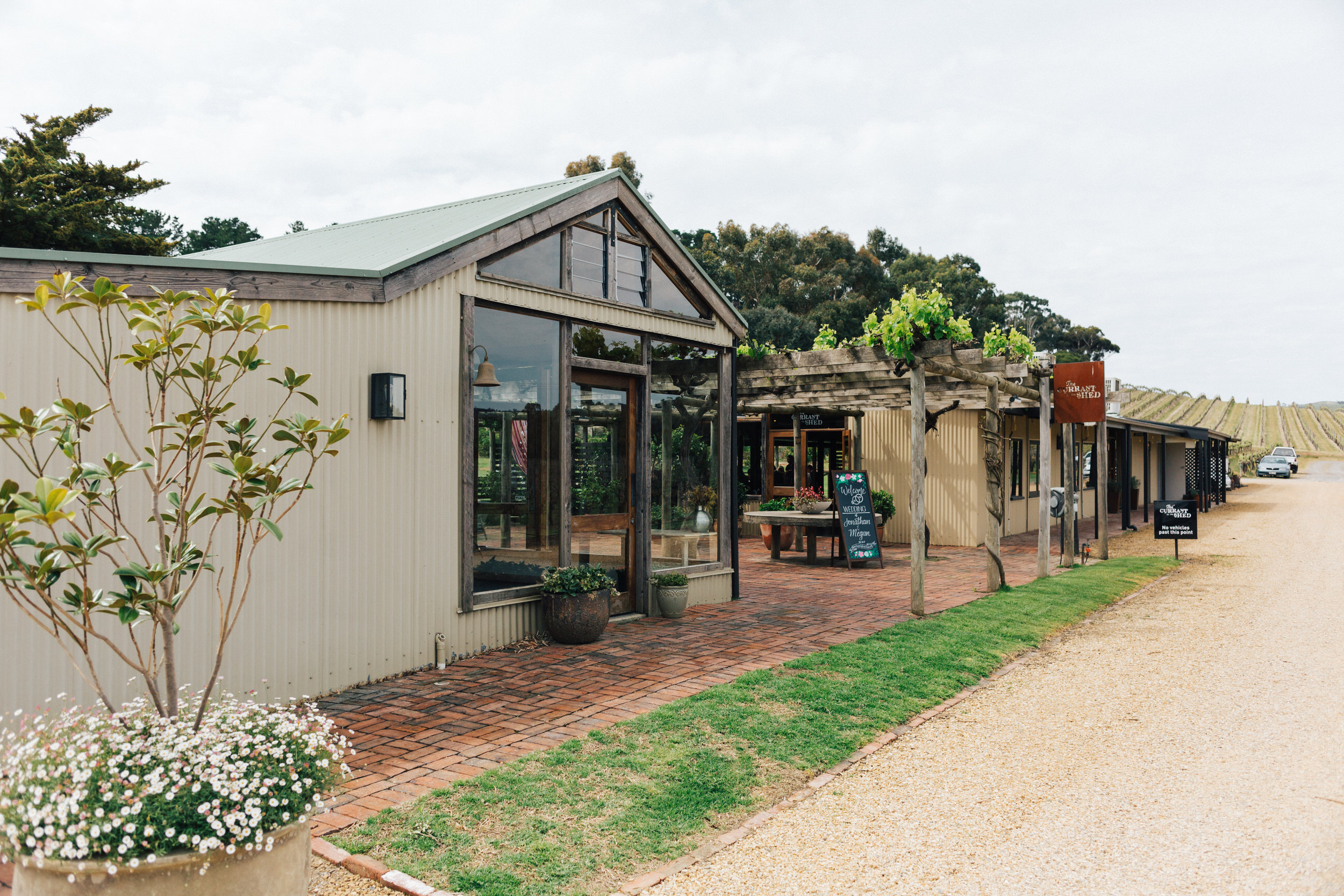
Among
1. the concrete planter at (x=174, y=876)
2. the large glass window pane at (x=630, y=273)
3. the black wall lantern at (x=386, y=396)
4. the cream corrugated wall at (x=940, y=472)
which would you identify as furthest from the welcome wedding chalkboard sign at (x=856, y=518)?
the concrete planter at (x=174, y=876)

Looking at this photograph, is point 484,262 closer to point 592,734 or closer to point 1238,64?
point 592,734

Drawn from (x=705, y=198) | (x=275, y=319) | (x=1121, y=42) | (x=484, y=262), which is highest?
(x=705, y=198)

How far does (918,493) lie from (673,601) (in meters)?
3.05

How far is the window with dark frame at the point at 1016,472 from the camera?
17.9 metres

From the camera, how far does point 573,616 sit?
22.9 ft

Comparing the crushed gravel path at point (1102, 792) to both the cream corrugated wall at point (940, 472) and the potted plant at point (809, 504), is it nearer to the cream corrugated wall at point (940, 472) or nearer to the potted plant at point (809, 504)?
the potted plant at point (809, 504)

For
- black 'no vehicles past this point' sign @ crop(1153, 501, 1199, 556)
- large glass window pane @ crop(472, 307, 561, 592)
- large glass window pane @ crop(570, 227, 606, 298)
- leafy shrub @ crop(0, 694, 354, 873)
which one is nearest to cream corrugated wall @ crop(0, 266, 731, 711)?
large glass window pane @ crop(472, 307, 561, 592)

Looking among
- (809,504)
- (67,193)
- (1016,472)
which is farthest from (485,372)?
(67,193)

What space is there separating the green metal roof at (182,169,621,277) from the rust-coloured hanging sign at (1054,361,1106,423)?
774 cm

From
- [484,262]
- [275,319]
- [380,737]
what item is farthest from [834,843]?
[484,262]

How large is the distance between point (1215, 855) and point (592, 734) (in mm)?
2936

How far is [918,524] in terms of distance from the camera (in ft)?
29.6

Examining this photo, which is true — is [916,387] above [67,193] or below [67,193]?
below

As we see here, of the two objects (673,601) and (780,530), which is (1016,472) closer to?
(780,530)
